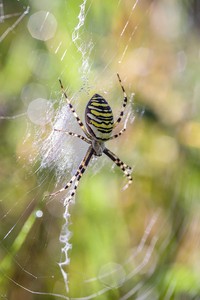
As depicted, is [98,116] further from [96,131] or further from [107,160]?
[107,160]

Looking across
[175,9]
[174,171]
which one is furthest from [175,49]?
[174,171]

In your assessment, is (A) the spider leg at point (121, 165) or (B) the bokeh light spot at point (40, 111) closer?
(B) the bokeh light spot at point (40, 111)

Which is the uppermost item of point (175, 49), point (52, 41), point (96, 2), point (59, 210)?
point (175, 49)

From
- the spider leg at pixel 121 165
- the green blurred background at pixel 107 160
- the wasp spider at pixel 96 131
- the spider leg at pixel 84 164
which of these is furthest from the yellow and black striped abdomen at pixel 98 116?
the spider leg at pixel 121 165

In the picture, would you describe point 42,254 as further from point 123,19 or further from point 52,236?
point 123,19

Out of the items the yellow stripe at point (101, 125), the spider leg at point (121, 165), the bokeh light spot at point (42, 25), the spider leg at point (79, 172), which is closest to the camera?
Answer: the bokeh light spot at point (42, 25)

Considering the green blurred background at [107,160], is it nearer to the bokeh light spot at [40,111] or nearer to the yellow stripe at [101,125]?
the bokeh light spot at [40,111]
